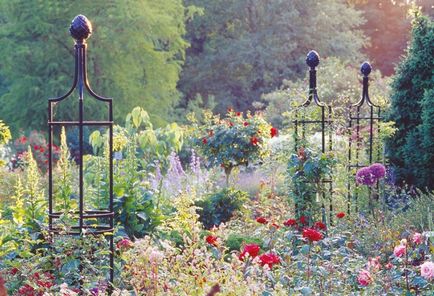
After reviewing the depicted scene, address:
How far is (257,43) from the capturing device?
73.7 ft

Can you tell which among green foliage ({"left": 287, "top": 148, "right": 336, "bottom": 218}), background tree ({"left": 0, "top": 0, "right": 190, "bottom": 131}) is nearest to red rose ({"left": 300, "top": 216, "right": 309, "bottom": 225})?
green foliage ({"left": 287, "top": 148, "right": 336, "bottom": 218})

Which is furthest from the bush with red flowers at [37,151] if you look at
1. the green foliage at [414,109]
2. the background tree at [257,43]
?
the background tree at [257,43]

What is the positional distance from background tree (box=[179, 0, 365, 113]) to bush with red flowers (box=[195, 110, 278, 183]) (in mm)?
12907

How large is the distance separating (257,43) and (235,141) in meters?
14.0

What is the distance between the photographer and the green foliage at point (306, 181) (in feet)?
21.3

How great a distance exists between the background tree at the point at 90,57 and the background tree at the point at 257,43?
173 inches

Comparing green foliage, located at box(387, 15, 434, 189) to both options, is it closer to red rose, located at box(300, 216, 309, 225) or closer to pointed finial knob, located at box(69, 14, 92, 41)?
red rose, located at box(300, 216, 309, 225)

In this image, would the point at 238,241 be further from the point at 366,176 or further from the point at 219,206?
the point at 219,206

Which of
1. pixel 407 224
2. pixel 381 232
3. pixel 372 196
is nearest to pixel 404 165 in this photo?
pixel 372 196

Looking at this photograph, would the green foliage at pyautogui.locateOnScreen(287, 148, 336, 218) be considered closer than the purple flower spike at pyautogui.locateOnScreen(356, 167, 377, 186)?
Yes

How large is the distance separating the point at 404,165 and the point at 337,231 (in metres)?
3.09

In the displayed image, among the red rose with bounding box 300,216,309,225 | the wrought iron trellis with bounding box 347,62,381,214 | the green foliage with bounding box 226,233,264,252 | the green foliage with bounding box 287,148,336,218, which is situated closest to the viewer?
the green foliage with bounding box 226,233,264,252

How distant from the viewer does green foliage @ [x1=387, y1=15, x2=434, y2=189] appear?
8562 millimetres

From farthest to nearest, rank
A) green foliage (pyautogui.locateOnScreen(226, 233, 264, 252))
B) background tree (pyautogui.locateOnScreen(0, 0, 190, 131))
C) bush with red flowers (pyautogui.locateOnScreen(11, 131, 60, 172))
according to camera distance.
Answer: background tree (pyautogui.locateOnScreen(0, 0, 190, 131))
bush with red flowers (pyautogui.locateOnScreen(11, 131, 60, 172))
green foliage (pyautogui.locateOnScreen(226, 233, 264, 252))
